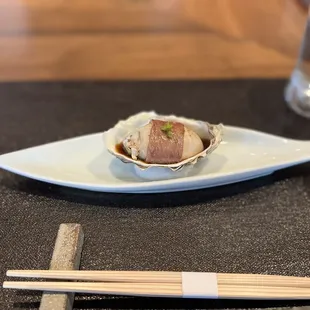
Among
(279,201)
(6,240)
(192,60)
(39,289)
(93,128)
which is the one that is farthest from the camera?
(192,60)

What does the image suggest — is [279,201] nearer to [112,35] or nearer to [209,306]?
[209,306]

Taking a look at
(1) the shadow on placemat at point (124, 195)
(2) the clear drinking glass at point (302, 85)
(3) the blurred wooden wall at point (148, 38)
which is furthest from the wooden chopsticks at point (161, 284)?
(3) the blurred wooden wall at point (148, 38)

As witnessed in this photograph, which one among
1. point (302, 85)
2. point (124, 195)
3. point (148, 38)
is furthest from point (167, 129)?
point (148, 38)

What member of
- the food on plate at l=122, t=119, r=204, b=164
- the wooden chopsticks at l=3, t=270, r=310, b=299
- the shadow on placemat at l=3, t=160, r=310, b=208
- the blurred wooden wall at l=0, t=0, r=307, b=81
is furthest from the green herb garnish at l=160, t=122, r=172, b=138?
the blurred wooden wall at l=0, t=0, r=307, b=81

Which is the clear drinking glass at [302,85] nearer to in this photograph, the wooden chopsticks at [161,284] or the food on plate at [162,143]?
the food on plate at [162,143]

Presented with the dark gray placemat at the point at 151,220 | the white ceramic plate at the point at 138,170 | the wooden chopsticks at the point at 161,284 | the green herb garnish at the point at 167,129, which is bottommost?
the dark gray placemat at the point at 151,220

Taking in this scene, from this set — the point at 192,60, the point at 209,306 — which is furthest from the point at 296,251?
the point at 192,60

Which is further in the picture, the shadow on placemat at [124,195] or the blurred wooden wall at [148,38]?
the blurred wooden wall at [148,38]
